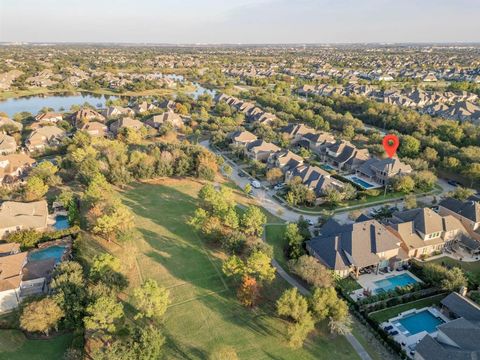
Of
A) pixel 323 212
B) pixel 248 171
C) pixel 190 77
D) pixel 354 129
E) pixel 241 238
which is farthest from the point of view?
pixel 190 77

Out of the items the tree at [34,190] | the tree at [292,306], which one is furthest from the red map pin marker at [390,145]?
the tree at [34,190]

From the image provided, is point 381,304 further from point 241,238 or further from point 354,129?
point 354,129

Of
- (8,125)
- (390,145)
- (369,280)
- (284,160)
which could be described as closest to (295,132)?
(284,160)

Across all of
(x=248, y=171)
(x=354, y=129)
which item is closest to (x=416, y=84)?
(x=354, y=129)

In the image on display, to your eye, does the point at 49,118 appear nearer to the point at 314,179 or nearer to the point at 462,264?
the point at 314,179

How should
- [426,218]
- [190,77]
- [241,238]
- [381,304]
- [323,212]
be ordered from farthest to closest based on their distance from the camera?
[190,77] → [323,212] → [426,218] → [241,238] → [381,304]

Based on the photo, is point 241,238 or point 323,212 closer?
point 241,238
